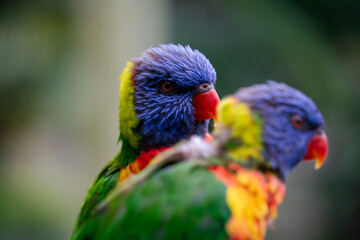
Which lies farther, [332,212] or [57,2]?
[332,212]

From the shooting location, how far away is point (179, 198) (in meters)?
1.49

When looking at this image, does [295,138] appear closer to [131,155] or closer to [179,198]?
[179,198]

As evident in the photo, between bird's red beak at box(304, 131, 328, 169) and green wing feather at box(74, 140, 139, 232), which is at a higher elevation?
bird's red beak at box(304, 131, 328, 169)

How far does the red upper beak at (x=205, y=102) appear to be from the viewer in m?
2.25

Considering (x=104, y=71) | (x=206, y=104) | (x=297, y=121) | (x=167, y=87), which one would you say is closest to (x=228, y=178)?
(x=297, y=121)

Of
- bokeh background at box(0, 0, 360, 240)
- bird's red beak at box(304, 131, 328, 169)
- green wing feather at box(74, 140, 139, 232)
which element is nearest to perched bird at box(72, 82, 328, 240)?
bird's red beak at box(304, 131, 328, 169)

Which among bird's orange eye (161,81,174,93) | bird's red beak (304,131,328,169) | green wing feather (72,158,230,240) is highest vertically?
bird's orange eye (161,81,174,93)

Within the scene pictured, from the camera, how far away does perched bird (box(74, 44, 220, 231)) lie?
7.43ft

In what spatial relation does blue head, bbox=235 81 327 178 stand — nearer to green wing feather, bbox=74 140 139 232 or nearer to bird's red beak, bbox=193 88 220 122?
bird's red beak, bbox=193 88 220 122

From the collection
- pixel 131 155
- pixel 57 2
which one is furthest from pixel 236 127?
pixel 57 2

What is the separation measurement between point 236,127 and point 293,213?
498 centimetres

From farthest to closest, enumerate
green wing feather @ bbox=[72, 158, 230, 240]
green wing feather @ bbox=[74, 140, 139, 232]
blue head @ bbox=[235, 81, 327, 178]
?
green wing feather @ bbox=[74, 140, 139, 232], blue head @ bbox=[235, 81, 327, 178], green wing feather @ bbox=[72, 158, 230, 240]

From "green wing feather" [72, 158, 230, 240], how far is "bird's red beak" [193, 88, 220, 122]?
2.33 feet

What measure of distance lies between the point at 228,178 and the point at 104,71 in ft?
10.9
